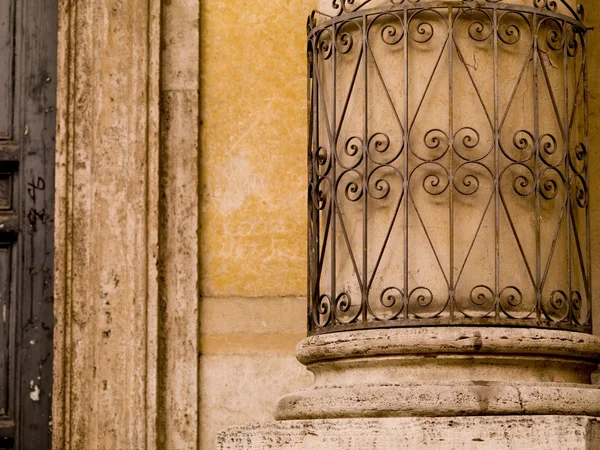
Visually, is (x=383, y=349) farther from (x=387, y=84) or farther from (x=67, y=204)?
(x=67, y=204)

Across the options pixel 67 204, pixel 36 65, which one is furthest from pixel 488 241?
pixel 36 65

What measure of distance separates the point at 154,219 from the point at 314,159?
1052mm

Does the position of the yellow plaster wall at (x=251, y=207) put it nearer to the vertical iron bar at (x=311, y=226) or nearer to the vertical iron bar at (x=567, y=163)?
the vertical iron bar at (x=311, y=226)

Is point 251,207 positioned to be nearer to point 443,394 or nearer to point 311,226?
point 311,226

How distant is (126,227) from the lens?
573 cm

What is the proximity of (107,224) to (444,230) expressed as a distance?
5.67 feet

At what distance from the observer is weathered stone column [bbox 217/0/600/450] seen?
14.3 feet

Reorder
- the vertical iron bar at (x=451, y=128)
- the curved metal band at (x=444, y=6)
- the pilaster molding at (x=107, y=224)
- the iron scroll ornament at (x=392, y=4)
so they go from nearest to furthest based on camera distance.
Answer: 1. the vertical iron bar at (x=451, y=128)
2. the curved metal band at (x=444, y=6)
3. the iron scroll ornament at (x=392, y=4)
4. the pilaster molding at (x=107, y=224)

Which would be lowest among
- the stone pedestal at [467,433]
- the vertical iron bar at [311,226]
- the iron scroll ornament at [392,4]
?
the stone pedestal at [467,433]

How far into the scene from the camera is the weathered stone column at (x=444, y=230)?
4352mm

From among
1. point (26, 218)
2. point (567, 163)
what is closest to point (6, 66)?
point (26, 218)

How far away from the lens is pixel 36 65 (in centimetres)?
602

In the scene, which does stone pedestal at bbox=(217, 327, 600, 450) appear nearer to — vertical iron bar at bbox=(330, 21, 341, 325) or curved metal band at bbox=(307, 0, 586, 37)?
vertical iron bar at bbox=(330, 21, 341, 325)

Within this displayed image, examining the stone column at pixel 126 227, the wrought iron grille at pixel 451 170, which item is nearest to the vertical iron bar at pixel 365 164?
the wrought iron grille at pixel 451 170
